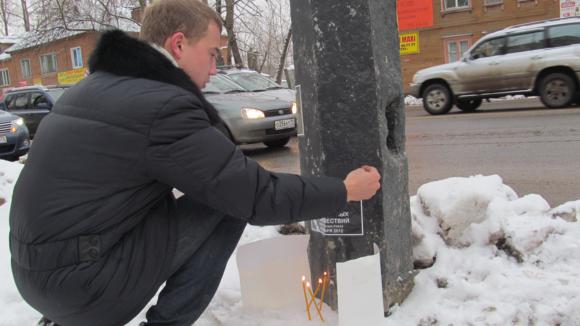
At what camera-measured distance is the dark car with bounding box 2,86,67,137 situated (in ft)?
48.0

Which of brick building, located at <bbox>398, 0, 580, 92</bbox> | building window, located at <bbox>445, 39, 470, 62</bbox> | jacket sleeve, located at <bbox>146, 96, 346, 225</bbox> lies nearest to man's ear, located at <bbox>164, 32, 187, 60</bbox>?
jacket sleeve, located at <bbox>146, 96, 346, 225</bbox>

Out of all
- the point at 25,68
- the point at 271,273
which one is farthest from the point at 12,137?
the point at 25,68

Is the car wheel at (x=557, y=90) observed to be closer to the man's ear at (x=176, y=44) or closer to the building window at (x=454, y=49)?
the man's ear at (x=176, y=44)

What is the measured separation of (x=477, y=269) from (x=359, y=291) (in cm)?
90

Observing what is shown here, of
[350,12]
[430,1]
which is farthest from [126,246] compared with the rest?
[430,1]

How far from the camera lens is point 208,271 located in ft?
6.83

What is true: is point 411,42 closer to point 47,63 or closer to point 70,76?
point 70,76

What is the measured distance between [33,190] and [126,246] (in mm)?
346

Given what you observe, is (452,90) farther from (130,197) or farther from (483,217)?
(130,197)

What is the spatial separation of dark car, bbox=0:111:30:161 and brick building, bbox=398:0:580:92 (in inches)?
679

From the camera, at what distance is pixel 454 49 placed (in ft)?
81.5

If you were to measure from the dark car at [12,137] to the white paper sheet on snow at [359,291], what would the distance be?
10917mm

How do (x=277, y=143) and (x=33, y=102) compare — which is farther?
(x=33, y=102)

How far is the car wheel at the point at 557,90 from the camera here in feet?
37.1
